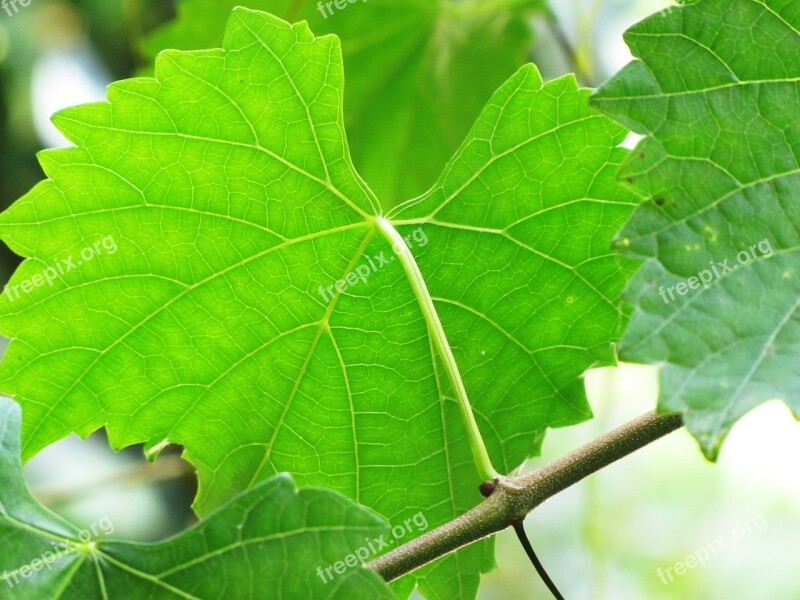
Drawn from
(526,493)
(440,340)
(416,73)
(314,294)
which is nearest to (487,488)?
(526,493)

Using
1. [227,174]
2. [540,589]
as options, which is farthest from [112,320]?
[540,589]

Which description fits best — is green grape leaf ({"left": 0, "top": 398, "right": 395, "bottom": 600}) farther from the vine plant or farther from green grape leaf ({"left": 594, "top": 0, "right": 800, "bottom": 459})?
green grape leaf ({"left": 594, "top": 0, "right": 800, "bottom": 459})

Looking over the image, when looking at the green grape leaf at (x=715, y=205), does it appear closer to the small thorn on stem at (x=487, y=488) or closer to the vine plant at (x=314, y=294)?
the vine plant at (x=314, y=294)

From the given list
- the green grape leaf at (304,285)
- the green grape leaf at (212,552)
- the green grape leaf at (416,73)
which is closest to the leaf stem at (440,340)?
the green grape leaf at (304,285)

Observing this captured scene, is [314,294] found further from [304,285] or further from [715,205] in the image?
[715,205]

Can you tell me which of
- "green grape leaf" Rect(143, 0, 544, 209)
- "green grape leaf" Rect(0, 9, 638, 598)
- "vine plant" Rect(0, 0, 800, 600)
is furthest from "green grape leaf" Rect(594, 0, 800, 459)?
"green grape leaf" Rect(143, 0, 544, 209)

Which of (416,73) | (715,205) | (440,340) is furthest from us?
(416,73)
